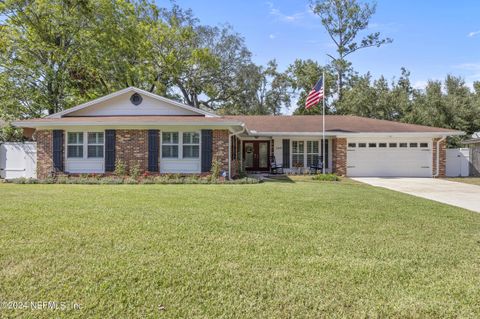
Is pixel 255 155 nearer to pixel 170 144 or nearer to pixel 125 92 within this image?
pixel 170 144

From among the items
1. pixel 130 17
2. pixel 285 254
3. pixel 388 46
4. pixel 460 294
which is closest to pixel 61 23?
pixel 130 17

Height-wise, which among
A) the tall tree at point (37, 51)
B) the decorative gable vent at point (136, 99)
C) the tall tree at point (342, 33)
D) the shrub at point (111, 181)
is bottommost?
the shrub at point (111, 181)

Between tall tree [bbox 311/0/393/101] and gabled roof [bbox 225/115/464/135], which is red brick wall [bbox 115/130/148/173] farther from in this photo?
tall tree [bbox 311/0/393/101]

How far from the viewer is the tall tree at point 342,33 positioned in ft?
104

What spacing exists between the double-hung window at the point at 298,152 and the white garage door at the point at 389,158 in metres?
2.52

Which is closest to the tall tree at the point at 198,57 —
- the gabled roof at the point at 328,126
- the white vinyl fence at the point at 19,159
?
the gabled roof at the point at 328,126

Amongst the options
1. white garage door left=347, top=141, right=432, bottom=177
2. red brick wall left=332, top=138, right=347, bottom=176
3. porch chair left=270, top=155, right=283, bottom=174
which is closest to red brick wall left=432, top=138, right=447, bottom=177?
white garage door left=347, top=141, right=432, bottom=177

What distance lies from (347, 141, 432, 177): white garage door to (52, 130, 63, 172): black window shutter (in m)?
14.2

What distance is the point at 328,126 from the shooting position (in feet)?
61.9

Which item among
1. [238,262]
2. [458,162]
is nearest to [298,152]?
[458,162]

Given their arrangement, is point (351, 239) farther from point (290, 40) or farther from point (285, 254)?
point (290, 40)

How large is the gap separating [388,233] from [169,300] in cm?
380

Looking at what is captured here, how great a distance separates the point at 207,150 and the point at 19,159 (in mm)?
9180

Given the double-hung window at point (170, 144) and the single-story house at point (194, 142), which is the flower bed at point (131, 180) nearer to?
the single-story house at point (194, 142)
